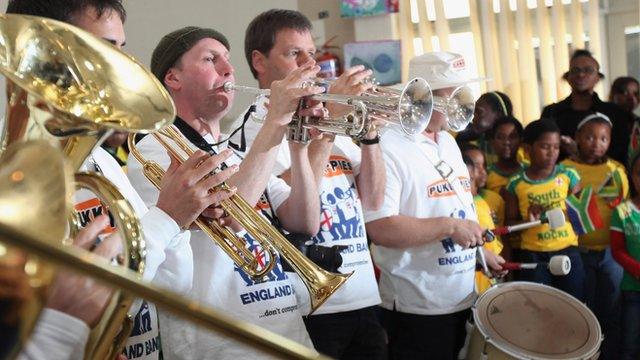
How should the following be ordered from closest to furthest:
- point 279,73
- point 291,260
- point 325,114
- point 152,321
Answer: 1. point 152,321
2. point 291,260
3. point 325,114
4. point 279,73

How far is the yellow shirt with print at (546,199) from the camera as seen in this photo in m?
3.55

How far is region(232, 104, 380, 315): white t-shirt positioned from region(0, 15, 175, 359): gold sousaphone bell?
1103 mm

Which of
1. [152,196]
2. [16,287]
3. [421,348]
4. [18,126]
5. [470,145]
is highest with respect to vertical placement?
[18,126]

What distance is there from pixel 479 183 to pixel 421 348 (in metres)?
1.33

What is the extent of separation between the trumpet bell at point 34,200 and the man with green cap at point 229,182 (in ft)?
3.01

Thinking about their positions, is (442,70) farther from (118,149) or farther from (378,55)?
(378,55)

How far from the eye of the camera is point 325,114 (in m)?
2.09

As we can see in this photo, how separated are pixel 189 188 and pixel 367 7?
462 centimetres

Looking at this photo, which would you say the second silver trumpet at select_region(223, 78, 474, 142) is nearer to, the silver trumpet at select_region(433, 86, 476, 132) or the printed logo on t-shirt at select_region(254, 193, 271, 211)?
the printed logo on t-shirt at select_region(254, 193, 271, 211)

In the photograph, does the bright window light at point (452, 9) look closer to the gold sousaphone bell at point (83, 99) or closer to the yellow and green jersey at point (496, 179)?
the yellow and green jersey at point (496, 179)

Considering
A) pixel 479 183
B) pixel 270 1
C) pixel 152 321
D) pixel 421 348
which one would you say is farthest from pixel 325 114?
pixel 270 1

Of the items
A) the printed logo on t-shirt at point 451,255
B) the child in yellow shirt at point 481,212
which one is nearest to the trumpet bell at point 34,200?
the printed logo on t-shirt at point 451,255

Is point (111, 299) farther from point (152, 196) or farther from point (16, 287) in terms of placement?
point (152, 196)

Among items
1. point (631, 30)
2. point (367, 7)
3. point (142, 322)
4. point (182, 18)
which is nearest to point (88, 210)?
point (142, 322)
